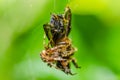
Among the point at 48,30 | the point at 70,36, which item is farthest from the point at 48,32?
the point at 70,36

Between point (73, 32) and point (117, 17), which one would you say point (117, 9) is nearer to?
point (117, 17)

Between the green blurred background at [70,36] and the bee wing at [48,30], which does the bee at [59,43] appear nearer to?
the bee wing at [48,30]

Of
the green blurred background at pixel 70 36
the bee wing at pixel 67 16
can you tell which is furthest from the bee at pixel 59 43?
the green blurred background at pixel 70 36

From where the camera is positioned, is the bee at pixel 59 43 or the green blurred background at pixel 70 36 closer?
the bee at pixel 59 43

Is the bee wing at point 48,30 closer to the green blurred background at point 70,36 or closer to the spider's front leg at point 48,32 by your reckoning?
the spider's front leg at point 48,32

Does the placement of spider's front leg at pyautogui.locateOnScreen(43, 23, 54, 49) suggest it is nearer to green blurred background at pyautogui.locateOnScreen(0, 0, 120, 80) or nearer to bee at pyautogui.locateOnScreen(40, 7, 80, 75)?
bee at pyautogui.locateOnScreen(40, 7, 80, 75)
